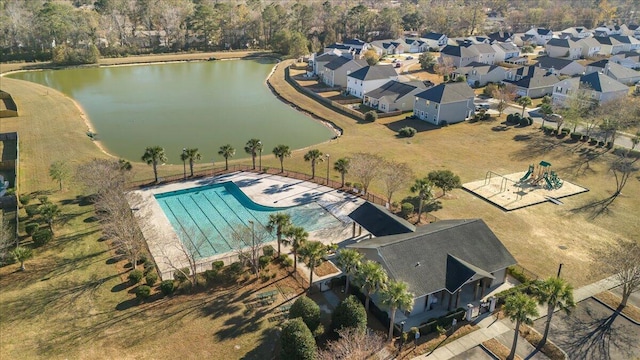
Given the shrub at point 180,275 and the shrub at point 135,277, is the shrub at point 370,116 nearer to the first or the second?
the shrub at point 180,275

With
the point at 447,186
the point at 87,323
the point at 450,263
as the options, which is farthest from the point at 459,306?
the point at 87,323

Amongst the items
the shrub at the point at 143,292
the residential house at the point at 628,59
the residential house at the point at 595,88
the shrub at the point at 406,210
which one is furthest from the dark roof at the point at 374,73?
the residential house at the point at 628,59

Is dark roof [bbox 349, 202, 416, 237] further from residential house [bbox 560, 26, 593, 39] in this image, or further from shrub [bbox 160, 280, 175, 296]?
residential house [bbox 560, 26, 593, 39]

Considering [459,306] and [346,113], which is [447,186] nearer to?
[459,306]

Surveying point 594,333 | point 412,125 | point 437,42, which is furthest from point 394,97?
point 437,42

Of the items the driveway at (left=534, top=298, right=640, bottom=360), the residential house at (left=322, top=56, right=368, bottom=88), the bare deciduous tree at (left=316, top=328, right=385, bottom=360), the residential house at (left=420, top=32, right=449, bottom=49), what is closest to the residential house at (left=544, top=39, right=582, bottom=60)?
the residential house at (left=420, top=32, right=449, bottom=49)

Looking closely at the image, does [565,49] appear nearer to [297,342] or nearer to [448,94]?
[448,94]
